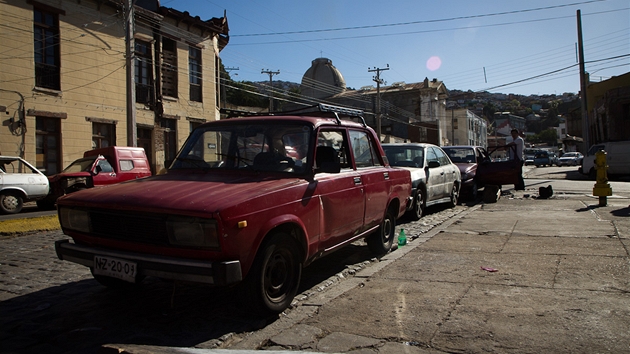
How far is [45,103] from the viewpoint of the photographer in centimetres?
1723

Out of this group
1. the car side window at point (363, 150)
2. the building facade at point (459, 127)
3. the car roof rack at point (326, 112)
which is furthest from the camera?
the building facade at point (459, 127)

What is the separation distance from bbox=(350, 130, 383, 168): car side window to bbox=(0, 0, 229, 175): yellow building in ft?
42.4

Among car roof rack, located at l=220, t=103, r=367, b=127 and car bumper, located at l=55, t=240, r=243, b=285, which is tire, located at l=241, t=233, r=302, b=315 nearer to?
car bumper, located at l=55, t=240, r=243, b=285

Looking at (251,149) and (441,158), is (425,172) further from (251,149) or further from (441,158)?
(251,149)

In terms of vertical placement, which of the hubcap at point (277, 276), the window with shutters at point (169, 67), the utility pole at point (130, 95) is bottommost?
the hubcap at point (277, 276)

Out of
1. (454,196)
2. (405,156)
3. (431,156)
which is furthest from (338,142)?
(454,196)

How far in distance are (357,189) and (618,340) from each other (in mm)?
2666

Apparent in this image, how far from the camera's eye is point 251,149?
4.62 meters

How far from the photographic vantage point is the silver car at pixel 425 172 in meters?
9.43

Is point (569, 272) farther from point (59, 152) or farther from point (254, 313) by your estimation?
point (59, 152)

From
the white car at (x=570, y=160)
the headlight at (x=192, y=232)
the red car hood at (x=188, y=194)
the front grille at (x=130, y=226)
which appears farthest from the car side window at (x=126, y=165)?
the white car at (x=570, y=160)

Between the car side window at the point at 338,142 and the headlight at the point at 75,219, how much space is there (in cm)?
225

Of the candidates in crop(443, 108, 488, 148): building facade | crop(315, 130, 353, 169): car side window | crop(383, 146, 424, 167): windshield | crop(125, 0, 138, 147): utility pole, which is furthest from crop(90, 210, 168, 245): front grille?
crop(443, 108, 488, 148): building facade

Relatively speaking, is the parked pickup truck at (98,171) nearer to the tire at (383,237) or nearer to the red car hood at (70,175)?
the red car hood at (70,175)
